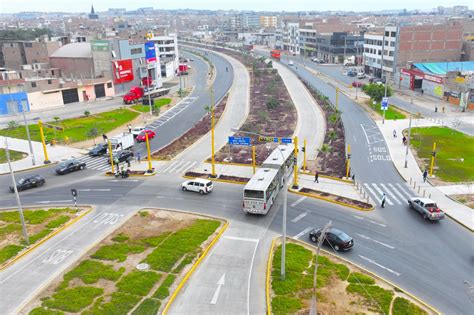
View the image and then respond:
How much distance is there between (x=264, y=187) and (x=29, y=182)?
94.0 ft

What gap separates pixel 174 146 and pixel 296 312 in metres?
41.9

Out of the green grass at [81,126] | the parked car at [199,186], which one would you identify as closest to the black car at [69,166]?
the green grass at [81,126]

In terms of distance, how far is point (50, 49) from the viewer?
113500 millimetres

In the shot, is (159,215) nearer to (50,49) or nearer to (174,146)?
(174,146)

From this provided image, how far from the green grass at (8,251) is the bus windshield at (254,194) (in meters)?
19.8

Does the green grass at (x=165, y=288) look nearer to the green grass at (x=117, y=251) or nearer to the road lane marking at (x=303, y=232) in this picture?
the green grass at (x=117, y=251)

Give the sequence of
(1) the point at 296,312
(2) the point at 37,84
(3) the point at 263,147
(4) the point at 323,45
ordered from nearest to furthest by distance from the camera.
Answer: (1) the point at 296,312 < (3) the point at 263,147 < (2) the point at 37,84 < (4) the point at 323,45

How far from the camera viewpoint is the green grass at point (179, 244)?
30953 mm

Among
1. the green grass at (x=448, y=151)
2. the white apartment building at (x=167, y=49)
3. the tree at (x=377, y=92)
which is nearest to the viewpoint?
the green grass at (x=448, y=151)

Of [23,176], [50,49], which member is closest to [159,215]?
[23,176]

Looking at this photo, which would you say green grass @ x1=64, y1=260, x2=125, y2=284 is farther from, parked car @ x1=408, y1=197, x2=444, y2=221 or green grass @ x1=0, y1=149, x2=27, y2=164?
green grass @ x1=0, y1=149, x2=27, y2=164

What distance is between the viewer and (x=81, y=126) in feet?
246

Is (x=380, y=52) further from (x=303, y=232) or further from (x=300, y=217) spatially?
(x=303, y=232)

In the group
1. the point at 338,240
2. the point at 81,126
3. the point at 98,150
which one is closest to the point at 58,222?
the point at 98,150
